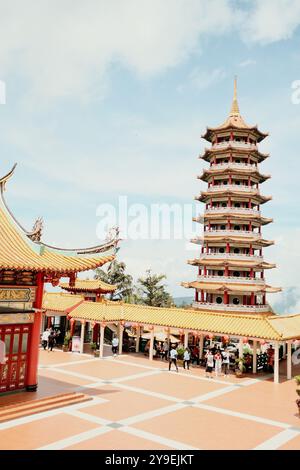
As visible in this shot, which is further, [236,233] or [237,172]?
[237,172]

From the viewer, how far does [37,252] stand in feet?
56.5

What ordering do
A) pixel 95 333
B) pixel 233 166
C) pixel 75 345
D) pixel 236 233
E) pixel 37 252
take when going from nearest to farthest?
pixel 37 252
pixel 75 345
pixel 95 333
pixel 236 233
pixel 233 166

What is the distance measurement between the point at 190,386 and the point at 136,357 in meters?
8.76

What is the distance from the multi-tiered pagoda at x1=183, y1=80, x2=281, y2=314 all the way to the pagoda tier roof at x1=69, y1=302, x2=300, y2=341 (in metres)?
7.83

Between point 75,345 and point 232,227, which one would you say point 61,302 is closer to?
point 75,345

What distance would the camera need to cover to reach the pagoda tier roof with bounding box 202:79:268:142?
3812 centimetres

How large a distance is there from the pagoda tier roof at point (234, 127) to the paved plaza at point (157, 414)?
23.2 metres

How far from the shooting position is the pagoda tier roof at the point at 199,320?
77.0ft

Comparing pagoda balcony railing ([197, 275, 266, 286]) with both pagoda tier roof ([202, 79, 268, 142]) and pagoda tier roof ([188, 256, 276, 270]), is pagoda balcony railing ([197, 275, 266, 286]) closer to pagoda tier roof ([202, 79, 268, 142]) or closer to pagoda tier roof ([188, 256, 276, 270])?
pagoda tier roof ([188, 256, 276, 270])

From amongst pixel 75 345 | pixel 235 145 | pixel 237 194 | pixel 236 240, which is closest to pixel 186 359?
pixel 75 345

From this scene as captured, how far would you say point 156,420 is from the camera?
14.6 metres

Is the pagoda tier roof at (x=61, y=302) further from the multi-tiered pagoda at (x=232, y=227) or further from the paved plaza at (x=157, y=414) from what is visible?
the multi-tiered pagoda at (x=232, y=227)

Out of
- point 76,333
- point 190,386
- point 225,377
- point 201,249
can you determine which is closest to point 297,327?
point 225,377

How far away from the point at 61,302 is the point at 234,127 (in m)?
22.3
